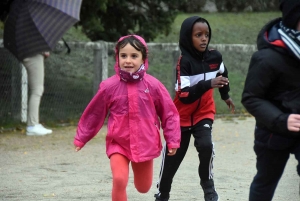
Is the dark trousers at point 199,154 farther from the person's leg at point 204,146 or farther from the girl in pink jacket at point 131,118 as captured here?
the girl in pink jacket at point 131,118

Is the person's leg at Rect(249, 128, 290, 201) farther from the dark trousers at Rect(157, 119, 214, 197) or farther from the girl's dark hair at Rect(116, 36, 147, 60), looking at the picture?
the dark trousers at Rect(157, 119, 214, 197)

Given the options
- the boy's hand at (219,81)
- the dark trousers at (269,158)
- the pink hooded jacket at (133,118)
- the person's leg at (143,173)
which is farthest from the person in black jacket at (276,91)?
the boy's hand at (219,81)

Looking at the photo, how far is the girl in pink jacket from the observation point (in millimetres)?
5422

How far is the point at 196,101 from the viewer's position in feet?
20.2

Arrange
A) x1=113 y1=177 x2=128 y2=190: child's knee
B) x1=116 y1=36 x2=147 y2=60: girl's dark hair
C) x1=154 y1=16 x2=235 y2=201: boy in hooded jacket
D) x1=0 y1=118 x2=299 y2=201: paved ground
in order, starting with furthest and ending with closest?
1. x1=0 y1=118 x2=299 y2=201: paved ground
2. x1=154 y1=16 x2=235 y2=201: boy in hooded jacket
3. x1=116 y1=36 x2=147 y2=60: girl's dark hair
4. x1=113 y1=177 x2=128 y2=190: child's knee

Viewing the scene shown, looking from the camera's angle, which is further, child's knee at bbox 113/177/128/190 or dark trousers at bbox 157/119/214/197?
dark trousers at bbox 157/119/214/197

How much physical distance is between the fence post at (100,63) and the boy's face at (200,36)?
20.6 feet

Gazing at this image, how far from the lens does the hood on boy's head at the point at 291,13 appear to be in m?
4.28

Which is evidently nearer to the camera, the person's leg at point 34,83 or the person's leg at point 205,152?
the person's leg at point 205,152

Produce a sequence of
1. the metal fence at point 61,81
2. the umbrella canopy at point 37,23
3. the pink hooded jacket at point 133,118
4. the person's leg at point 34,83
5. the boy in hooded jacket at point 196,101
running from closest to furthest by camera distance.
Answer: the pink hooded jacket at point 133,118 < the boy in hooded jacket at point 196,101 < the umbrella canopy at point 37,23 < the person's leg at point 34,83 < the metal fence at point 61,81

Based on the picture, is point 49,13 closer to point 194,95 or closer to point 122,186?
point 194,95

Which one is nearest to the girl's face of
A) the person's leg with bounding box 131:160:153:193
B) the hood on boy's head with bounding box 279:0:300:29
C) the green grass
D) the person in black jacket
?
the person's leg with bounding box 131:160:153:193

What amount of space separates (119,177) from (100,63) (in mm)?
7207

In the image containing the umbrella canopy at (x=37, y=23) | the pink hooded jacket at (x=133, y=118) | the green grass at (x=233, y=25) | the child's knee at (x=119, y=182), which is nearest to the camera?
the child's knee at (x=119, y=182)
